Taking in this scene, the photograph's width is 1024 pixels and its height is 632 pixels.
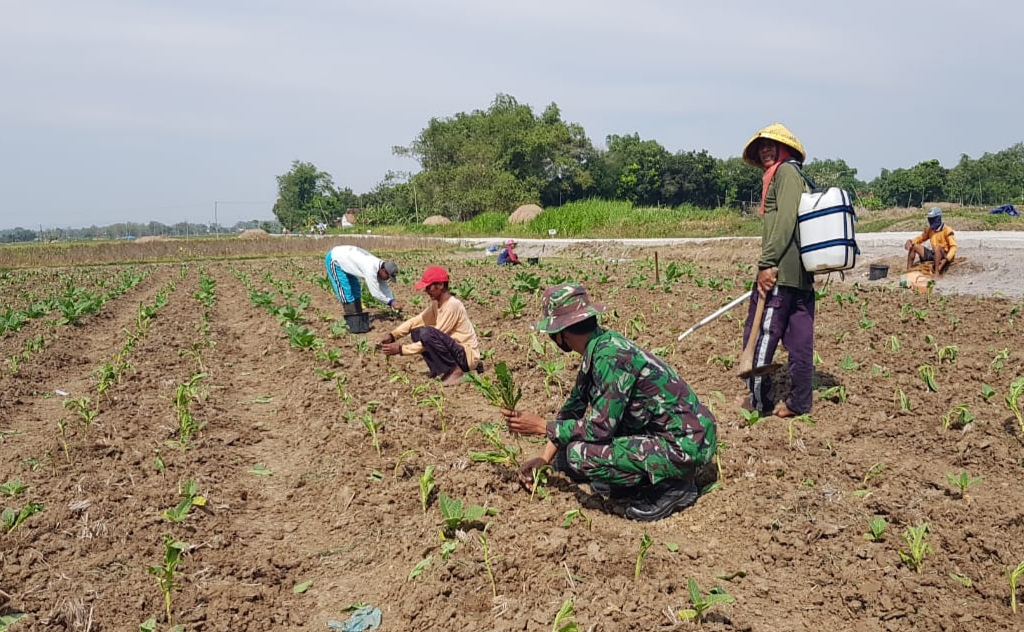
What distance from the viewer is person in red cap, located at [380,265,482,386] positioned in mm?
6375

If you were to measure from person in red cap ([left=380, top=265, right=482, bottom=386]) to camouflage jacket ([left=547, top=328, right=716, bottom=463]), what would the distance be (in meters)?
2.85

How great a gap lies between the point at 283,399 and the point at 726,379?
4.19 metres

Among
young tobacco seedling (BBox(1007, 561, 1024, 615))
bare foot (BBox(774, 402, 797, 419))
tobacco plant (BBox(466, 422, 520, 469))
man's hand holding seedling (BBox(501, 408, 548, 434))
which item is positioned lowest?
young tobacco seedling (BBox(1007, 561, 1024, 615))

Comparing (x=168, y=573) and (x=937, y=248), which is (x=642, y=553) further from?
(x=937, y=248)

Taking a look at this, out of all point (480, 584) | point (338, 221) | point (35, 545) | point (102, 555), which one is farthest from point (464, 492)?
point (338, 221)

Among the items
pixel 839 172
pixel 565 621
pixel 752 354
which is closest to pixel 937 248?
pixel 752 354

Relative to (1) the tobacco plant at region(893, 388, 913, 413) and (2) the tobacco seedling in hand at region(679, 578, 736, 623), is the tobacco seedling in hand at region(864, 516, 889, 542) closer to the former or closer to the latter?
(2) the tobacco seedling in hand at region(679, 578, 736, 623)

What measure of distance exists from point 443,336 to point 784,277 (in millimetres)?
3048

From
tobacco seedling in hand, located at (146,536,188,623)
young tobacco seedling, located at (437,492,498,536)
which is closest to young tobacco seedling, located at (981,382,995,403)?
young tobacco seedling, located at (437,492,498,536)

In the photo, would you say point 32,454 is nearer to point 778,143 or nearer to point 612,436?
point 612,436

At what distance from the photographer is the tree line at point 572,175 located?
177 feet

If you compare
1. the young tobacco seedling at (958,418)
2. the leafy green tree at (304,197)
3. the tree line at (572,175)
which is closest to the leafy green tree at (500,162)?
the tree line at (572,175)

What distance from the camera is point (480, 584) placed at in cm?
310

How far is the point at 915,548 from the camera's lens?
9.84 feet
